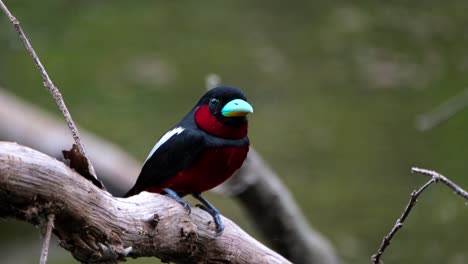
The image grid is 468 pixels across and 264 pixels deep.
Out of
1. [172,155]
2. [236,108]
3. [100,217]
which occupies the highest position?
[236,108]

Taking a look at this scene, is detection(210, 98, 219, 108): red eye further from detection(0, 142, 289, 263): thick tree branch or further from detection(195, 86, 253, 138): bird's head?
detection(0, 142, 289, 263): thick tree branch

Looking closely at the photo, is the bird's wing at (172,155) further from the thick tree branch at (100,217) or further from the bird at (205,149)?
the thick tree branch at (100,217)

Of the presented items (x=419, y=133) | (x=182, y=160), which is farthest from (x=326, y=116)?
(x=182, y=160)

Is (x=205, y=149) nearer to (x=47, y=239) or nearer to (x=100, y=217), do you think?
(x=100, y=217)

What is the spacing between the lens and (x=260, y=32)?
834cm

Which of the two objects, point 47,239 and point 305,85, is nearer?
point 47,239

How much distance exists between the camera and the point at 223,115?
2740 mm

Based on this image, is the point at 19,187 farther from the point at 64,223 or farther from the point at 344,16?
the point at 344,16

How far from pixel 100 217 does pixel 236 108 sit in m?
0.68

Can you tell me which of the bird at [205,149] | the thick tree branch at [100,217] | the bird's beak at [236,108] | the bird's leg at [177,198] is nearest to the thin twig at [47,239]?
the thick tree branch at [100,217]

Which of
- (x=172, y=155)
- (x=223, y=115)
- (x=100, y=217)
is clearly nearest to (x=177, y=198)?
(x=172, y=155)

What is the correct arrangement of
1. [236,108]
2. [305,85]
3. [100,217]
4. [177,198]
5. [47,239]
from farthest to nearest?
1. [305,85]
2. [236,108]
3. [177,198]
4. [100,217]
5. [47,239]

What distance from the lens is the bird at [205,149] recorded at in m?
2.71

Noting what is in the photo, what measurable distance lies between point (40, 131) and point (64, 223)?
11.7 ft
